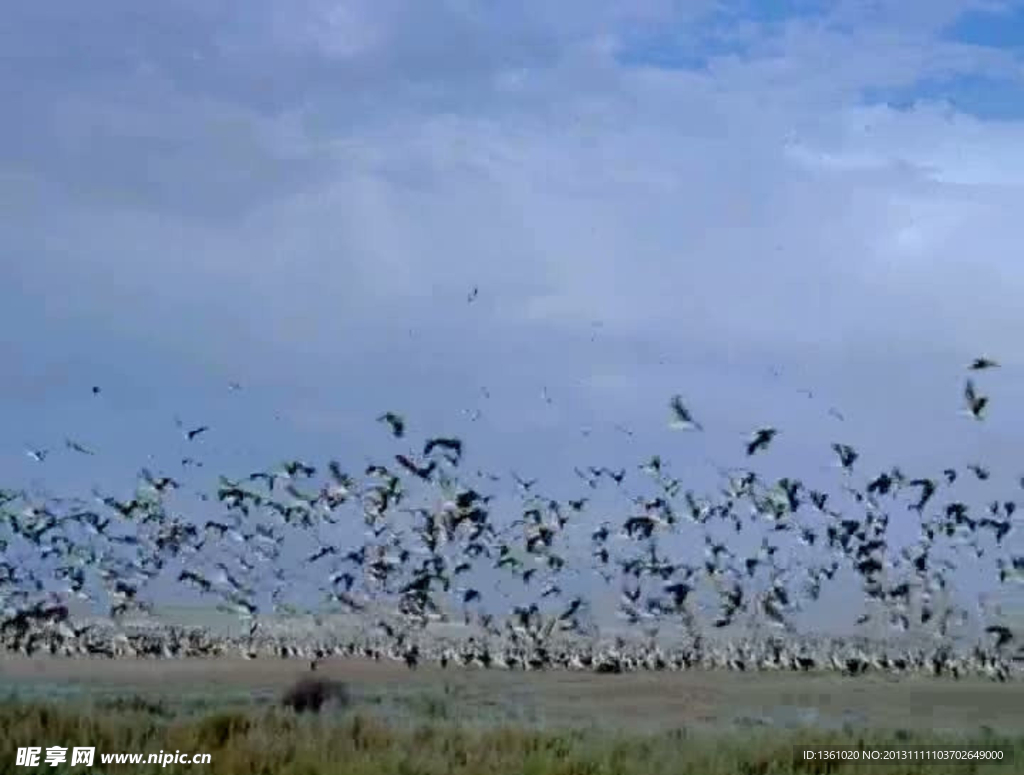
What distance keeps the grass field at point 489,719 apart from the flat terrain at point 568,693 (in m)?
0.06

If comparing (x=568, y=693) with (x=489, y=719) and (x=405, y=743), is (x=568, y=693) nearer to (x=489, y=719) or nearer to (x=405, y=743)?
(x=489, y=719)

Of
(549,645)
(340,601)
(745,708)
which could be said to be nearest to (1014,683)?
(745,708)

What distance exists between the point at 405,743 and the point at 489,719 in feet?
14.6

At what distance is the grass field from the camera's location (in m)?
20.1

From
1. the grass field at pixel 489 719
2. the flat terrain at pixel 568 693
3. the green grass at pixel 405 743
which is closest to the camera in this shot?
the green grass at pixel 405 743

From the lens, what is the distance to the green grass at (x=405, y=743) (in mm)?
19453

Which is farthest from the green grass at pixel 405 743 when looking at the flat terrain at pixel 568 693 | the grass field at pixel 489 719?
the flat terrain at pixel 568 693

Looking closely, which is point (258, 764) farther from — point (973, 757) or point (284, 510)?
point (284, 510)

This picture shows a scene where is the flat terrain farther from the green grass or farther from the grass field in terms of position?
the green grass

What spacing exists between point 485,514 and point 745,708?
554 centimetres

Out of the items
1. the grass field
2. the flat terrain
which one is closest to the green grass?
the grass field

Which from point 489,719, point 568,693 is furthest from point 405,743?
point 568,693

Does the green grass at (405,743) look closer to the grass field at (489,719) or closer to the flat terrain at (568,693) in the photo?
the grass field at (489,719)

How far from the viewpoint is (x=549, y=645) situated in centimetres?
3572
